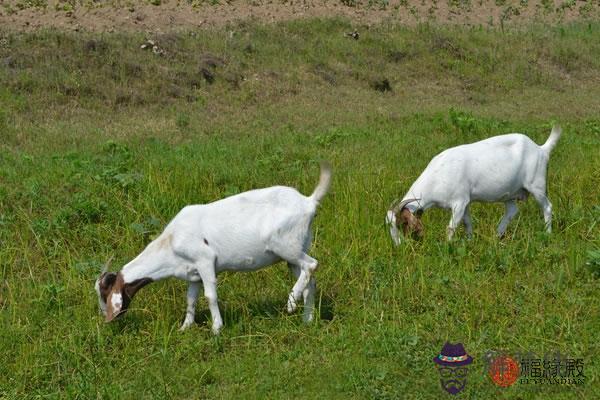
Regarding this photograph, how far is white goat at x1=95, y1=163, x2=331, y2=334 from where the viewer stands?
599 centimetres

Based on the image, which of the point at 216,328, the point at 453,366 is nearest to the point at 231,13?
the point at 216,328

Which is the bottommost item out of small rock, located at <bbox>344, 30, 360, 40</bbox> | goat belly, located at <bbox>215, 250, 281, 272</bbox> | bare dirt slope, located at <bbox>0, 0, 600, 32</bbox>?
small rock, located at <bbox>344, 30, 360, 40</bbox>

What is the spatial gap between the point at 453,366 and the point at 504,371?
33 centimetres

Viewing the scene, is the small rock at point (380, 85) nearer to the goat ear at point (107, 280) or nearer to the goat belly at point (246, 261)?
the goat belly at point (246, 261)

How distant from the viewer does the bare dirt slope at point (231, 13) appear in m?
17.5

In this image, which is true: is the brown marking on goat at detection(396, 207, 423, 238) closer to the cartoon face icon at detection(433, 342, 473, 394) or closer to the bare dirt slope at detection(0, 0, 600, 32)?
the cartoon face icon at detection(433, 342, 473, 394)

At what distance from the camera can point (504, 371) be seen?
208 inches

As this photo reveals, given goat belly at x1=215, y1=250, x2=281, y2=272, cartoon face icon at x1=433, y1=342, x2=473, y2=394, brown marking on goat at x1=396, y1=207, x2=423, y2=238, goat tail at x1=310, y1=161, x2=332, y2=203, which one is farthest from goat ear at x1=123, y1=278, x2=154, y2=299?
brown marking on goat at x1=396, y1=207, x2=423, y2=238

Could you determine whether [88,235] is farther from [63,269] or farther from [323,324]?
[323,324]

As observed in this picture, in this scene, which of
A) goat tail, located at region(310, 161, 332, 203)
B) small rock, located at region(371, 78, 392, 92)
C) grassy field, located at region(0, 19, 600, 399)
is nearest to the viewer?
grassy field, located at region(0, 19, 600, 399)

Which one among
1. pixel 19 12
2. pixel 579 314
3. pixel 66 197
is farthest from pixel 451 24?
pixel 579 314

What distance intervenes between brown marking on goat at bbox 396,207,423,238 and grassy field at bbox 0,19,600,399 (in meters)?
0.11

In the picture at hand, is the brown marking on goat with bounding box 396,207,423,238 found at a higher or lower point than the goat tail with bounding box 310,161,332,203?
lower

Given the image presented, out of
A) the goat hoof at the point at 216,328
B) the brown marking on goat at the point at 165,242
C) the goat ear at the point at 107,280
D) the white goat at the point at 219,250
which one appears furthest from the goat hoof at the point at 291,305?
the goat ear at the point at 107,280
